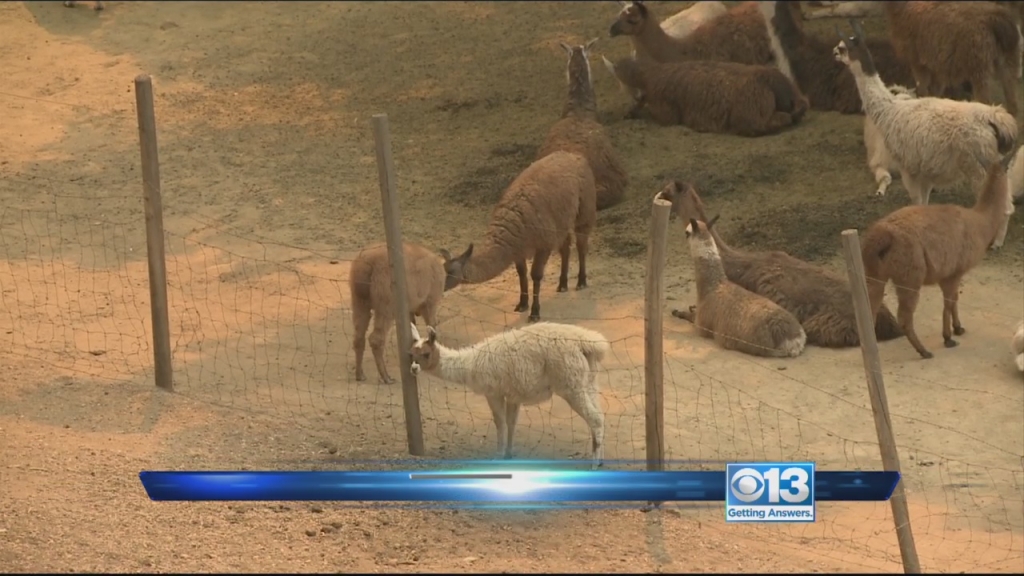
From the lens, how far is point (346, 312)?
31.2ft

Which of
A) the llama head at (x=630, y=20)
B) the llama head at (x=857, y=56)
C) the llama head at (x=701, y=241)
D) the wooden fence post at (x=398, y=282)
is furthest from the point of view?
the llama head at (x=630, y=20)

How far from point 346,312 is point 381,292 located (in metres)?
1.37

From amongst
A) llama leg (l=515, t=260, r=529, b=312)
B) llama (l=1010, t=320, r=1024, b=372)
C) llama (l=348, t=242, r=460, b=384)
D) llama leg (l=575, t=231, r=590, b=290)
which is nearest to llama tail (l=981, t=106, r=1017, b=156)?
llama (l=1010, t=320, r=1024, b=372)

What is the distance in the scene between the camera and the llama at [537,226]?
936 centimetres

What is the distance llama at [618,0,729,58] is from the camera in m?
15.1

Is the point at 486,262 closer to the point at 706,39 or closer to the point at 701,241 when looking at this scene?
the point at 701,241

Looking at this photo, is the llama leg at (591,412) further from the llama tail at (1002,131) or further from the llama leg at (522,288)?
the llama tail at (1002,131)

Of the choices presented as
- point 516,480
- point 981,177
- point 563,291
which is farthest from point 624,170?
point 516,480

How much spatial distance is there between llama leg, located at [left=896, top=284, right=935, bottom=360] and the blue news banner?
285cm

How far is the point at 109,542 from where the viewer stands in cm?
609

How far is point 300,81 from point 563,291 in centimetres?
510

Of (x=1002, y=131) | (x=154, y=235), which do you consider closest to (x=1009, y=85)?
(x=1002, y=131)

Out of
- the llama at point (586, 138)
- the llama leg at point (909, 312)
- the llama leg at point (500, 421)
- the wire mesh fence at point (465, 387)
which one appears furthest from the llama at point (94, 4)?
the llama leg at point (909, 312)

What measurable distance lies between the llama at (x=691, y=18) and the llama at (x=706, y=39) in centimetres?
Answer: 44
